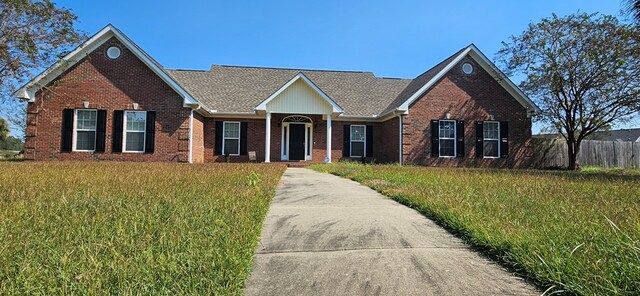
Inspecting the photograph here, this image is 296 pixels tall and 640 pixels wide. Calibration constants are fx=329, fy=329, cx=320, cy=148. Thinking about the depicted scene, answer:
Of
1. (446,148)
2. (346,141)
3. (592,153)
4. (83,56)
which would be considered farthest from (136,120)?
(592,153)

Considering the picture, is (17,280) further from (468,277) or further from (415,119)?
(415,119)

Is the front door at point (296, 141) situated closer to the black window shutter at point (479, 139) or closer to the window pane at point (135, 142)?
the window pane at point (135, 142)

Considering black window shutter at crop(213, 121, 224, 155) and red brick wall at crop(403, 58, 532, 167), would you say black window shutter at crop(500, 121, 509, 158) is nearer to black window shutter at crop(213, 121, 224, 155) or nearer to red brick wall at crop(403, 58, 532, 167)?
red brick wall at crop(403, 58, 532, 167)

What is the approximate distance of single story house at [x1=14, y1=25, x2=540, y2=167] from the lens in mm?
14219

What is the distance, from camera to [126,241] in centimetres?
266

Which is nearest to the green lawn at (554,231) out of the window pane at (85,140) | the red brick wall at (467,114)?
the red brick wall at (467,114)

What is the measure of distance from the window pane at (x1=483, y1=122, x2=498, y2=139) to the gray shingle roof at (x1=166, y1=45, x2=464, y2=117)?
385cm

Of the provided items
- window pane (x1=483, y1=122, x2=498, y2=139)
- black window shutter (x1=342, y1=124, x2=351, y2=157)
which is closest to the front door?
black window shutter (x1=342, y1=124, x2=351, y2=157)

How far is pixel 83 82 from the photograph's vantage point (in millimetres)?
14281

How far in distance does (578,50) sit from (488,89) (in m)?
4.11

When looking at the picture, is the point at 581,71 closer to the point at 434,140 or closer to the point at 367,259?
the point at 434,140

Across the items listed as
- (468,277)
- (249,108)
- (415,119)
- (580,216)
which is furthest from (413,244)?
(249,108)

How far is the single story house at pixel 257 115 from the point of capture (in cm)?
1422

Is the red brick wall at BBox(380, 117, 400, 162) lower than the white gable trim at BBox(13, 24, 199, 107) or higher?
lower
